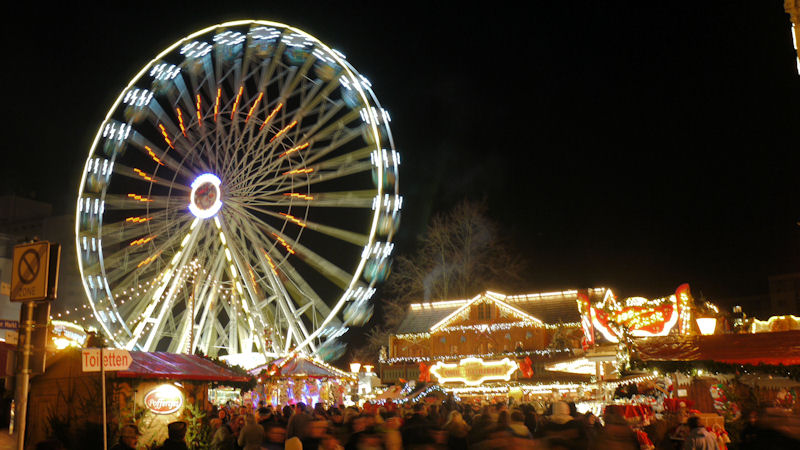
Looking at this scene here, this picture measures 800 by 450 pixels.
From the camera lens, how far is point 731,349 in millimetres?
14695

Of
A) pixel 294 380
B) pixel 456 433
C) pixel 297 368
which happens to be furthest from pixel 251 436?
pixel 294 380

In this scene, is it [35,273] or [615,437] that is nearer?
[615,437]

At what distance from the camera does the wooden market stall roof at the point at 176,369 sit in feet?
46.4

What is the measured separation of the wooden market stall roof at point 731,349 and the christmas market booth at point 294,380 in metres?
10.9

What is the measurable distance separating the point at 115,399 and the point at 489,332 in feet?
94.7

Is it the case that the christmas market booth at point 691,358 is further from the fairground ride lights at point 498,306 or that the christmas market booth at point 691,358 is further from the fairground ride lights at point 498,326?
the fairground ride lights at point 498,306

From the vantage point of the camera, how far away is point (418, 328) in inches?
1679

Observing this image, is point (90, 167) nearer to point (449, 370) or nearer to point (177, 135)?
point (177, 135)

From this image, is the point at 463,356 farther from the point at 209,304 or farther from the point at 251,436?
the point at 251,436

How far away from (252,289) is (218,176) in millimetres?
3979

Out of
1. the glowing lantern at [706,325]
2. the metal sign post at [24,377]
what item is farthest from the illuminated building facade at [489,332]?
the metal sign post at [24,377]

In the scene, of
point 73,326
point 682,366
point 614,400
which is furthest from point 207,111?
point 682,366

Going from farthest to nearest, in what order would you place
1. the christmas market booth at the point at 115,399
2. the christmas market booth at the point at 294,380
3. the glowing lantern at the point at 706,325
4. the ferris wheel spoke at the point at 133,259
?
the ferris wheel spoke at the point at 133,259
the christmas market booth at the point at 294,380
the glowing lantern at the point at 706,325
the christmas market booth at the point at 115,399

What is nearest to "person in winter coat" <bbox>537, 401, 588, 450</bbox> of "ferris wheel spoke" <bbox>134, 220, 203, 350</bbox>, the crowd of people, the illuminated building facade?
the crowd of people
